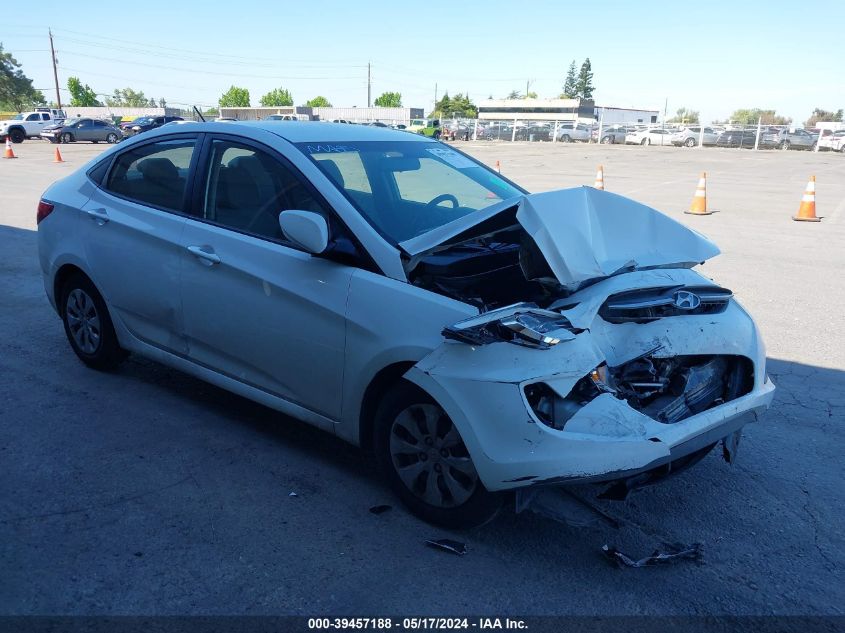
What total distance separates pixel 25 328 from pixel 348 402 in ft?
13.6

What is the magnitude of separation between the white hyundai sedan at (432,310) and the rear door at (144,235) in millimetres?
18

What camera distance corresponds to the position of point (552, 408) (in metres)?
2.92

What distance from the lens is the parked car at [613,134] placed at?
5588 cm

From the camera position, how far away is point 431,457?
129 inches

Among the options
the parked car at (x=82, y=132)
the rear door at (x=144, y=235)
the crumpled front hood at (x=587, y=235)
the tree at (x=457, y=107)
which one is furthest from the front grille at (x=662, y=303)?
the tree at (x=457, y=107)

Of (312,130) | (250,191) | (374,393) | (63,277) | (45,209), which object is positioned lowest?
(374,393)

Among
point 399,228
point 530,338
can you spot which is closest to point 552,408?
point 530,338

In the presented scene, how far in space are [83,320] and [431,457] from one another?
3.14 metres

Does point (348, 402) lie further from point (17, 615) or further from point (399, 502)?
point (17, 615)

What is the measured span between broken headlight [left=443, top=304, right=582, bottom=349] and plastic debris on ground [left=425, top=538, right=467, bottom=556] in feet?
3.09

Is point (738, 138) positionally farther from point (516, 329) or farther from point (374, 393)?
point (516, 329)

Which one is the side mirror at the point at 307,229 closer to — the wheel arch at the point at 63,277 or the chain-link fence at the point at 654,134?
the wheel arch at the point at 63,277

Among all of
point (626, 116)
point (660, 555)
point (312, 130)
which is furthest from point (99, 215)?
point (626, 116)

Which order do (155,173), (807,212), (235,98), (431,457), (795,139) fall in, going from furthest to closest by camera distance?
(235,98) < (795,139) < (807,212) < (155,173) < (431,457)
